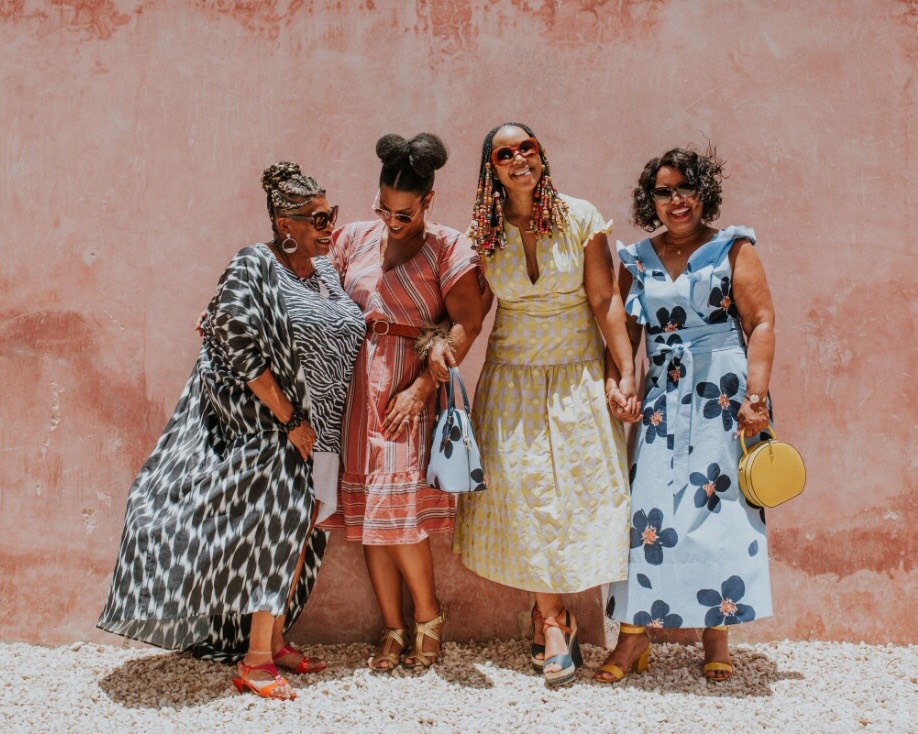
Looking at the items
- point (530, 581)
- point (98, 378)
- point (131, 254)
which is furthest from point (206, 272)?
point (530, 581)

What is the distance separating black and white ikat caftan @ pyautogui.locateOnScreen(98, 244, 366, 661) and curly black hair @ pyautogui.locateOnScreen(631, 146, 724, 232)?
1356 mm

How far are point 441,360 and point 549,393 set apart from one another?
0.48m

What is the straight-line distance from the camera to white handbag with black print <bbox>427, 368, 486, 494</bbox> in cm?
346

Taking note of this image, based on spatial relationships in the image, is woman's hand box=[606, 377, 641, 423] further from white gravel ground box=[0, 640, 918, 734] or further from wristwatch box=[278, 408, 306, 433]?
wristwatch box=[278, 408, 306, 433]

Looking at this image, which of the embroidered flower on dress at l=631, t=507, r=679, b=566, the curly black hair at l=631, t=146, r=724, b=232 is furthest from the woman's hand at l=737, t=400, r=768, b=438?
the curly black hair at l=631, t=146, r=724, b=232

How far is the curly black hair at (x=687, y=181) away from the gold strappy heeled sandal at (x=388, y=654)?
→ 2135 millimetres

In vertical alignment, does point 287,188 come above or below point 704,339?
above

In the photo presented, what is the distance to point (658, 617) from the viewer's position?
137 inches

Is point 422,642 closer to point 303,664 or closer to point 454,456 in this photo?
point 303,664

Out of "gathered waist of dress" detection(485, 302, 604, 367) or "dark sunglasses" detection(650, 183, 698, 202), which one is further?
"gathered waist of dress" detection(485, 302, 604, 367)

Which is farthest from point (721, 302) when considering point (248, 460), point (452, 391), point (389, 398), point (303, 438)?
point (248, 460)

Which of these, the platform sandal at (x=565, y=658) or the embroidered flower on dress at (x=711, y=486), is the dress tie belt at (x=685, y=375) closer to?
the embroidered flower on dress at (x=711, y=486)

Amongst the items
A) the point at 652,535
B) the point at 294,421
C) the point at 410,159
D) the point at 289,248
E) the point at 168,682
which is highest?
the point at 410,159

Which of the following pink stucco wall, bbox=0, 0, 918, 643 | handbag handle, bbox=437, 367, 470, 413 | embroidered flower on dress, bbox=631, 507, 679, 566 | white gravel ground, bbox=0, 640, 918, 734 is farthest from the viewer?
pink stucco wall, bbox=0, 0, 918, 643
